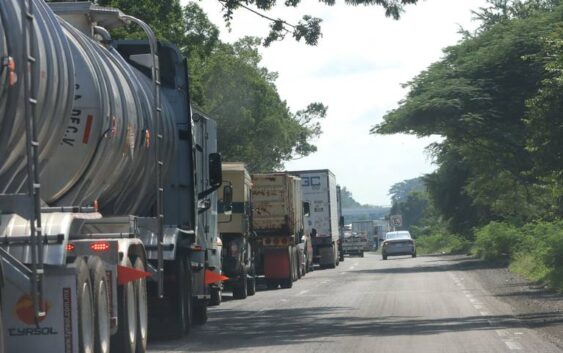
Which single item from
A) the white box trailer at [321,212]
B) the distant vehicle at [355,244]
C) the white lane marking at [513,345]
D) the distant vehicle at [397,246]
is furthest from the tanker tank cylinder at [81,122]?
the distant vehicle at [355,244]

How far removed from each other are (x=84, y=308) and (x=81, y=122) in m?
2.14

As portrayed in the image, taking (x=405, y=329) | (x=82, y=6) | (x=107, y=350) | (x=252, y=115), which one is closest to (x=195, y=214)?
(x=405, y=329)

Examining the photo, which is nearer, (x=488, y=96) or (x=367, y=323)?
(x=367, y=323)

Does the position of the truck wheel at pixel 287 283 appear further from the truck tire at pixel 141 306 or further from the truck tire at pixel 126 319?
the truck tire at pixel 126 319

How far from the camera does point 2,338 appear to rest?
9070mm

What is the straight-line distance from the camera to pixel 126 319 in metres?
13.1

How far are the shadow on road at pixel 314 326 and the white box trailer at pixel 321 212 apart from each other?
2899 centimetres

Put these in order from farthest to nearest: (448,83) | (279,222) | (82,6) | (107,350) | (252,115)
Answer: (252,115), (448,83), (279,222), (82,6), (107,350)

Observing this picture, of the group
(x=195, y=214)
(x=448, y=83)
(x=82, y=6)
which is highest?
(x=448, y=83)

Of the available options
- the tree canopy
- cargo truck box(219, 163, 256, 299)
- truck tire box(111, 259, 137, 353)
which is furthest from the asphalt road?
the tree canopy

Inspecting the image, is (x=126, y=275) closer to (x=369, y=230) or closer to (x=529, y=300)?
(x=529, y=300)

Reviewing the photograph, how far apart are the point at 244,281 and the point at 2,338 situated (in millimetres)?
21236

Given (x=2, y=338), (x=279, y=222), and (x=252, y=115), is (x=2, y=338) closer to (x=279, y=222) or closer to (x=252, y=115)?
(x=279, y=222)

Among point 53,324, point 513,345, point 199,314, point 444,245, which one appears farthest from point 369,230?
point 53,324
